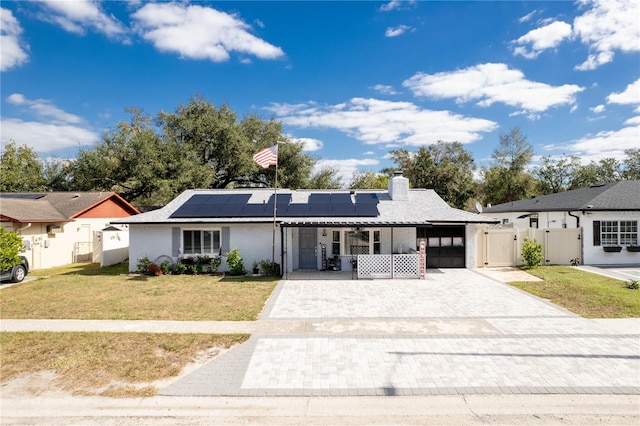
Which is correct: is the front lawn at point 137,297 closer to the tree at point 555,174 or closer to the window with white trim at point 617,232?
the window with white trim at point 617,232

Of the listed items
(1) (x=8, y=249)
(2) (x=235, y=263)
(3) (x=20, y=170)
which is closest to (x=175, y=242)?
(2) (x=235, y=263)

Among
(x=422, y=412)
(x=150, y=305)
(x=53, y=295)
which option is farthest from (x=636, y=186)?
(x=53, y=295)

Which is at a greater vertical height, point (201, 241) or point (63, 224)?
point (63, 224)

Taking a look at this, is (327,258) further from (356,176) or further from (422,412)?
(356,176)

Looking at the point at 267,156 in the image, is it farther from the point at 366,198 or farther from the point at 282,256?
the point at 366,198

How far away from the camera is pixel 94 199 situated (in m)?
23.6

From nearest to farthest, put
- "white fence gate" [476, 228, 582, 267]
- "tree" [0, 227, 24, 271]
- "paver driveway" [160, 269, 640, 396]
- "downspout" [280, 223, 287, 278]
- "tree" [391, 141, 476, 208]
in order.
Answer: "paver driveway" [160, 269, 640, 396], "tree" [0, 227, 24, 271], "downspout" [280, 223, 287, 278], "white fence gate" [476, 228, 582, 267], "tree" [391, 141, 476, 208]

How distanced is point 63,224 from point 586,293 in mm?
26464

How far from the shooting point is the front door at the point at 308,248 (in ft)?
56.1

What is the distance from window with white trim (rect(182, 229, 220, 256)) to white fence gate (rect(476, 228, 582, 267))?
1346 centimetres

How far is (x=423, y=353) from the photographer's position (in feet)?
23.7

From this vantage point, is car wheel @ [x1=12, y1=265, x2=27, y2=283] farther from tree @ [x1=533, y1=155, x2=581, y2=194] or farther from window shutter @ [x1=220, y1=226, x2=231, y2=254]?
tree @ [x1=533, y1=155, x2=581, y2=194]

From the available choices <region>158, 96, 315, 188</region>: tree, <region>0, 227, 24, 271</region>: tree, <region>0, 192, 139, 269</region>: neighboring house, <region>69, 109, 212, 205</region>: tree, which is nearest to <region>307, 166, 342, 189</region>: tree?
<region>158, 96, 315, 188</region>: tree

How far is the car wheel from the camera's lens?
14.9m
